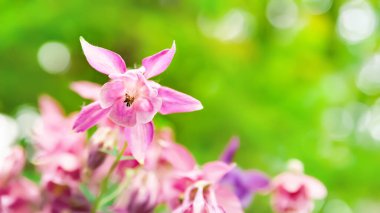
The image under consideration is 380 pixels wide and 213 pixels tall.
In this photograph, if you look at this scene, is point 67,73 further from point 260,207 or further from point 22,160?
point 22,160

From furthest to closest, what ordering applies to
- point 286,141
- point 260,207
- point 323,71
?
point 323,71
point 286,141
point 260,207

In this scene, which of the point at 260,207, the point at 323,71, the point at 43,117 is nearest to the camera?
the point at 43,117

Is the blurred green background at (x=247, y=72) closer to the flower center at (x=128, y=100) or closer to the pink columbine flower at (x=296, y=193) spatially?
the pink columbine flower at (x=296, y=193)

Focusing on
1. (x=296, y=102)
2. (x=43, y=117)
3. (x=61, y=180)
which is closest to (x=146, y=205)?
(x=61, y=180)

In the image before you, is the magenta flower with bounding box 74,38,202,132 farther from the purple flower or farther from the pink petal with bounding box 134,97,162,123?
the purple flower

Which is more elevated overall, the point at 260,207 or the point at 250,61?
the point at 250,61

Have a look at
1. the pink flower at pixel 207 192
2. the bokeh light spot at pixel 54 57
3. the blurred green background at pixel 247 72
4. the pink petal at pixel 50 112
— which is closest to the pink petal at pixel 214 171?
the pink flower at pixel 207 192

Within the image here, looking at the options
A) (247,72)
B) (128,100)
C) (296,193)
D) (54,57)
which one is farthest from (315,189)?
(54,57)
